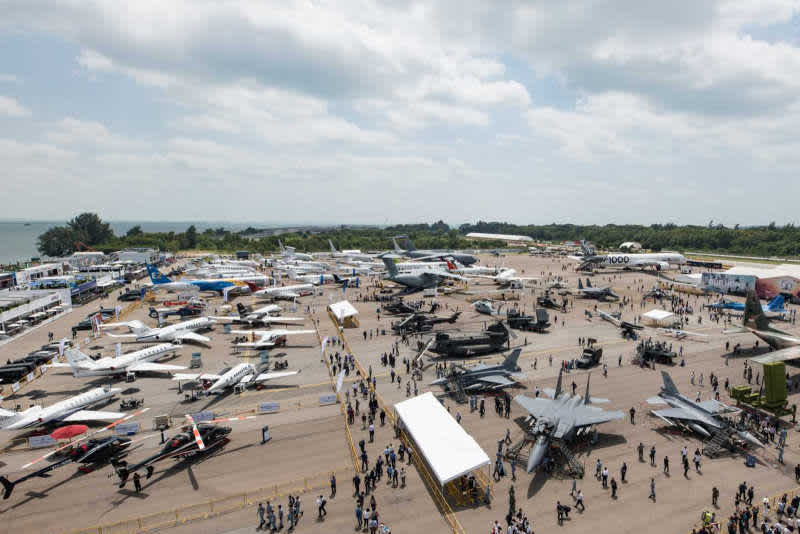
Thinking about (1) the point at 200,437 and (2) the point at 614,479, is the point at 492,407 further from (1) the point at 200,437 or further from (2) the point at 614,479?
(1) the point at 200,437

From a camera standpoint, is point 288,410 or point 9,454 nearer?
point 9,454

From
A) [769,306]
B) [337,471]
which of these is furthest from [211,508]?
[769,306]

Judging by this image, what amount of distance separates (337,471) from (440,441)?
20.9 ft

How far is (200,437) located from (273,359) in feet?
60.7

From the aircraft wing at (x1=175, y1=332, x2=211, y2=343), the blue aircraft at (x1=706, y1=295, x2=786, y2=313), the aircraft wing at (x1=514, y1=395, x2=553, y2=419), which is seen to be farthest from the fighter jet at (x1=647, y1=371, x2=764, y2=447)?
the aircraft wing at (x1=175, y1=332, x2=211, y2=343)

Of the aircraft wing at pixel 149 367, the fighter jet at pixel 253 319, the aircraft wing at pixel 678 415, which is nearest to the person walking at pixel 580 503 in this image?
the aircraft wing at pixel 678 415

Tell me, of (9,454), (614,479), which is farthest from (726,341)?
(9,454)

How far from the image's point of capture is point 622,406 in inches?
1198

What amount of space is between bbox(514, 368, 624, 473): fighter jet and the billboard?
2635 inches

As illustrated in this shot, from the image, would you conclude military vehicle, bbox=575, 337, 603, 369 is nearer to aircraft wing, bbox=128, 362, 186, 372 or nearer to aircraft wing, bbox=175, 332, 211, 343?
aircraft wing, bbox=128, 362, 186, 372

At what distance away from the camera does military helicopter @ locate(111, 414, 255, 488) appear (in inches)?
859

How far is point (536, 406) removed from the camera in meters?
27.0

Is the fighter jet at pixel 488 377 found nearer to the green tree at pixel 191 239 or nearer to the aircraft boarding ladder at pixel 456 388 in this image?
the aircraft boarding ladder at pixel 456 388

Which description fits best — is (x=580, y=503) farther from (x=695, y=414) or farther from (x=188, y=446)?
(x=188, y=446)
